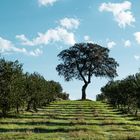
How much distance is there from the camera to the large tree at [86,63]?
435 ft

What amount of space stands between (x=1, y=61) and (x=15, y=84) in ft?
10.1

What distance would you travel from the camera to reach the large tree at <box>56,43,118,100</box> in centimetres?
13262

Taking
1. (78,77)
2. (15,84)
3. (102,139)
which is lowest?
(102,139)

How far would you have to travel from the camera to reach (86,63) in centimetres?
13325

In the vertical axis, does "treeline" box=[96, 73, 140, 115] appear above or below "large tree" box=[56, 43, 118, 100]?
below

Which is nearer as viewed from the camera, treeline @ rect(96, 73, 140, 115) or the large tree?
treeline @ rect(96, 73, 140, 115)

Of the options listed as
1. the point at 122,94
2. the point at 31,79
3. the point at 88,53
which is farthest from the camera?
the point at 88,53

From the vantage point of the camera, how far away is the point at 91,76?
13512cm

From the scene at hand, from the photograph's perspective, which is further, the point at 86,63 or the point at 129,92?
the point at 86,63

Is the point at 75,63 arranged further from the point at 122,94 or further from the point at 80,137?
the point at 80,137

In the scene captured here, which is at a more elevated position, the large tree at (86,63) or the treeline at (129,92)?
the large tree at (86,63)

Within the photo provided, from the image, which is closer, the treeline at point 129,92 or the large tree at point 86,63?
the treeline at point 129,92

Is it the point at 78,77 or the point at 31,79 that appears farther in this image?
the point at 78,77

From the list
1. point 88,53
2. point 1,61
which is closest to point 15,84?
point 1,61
